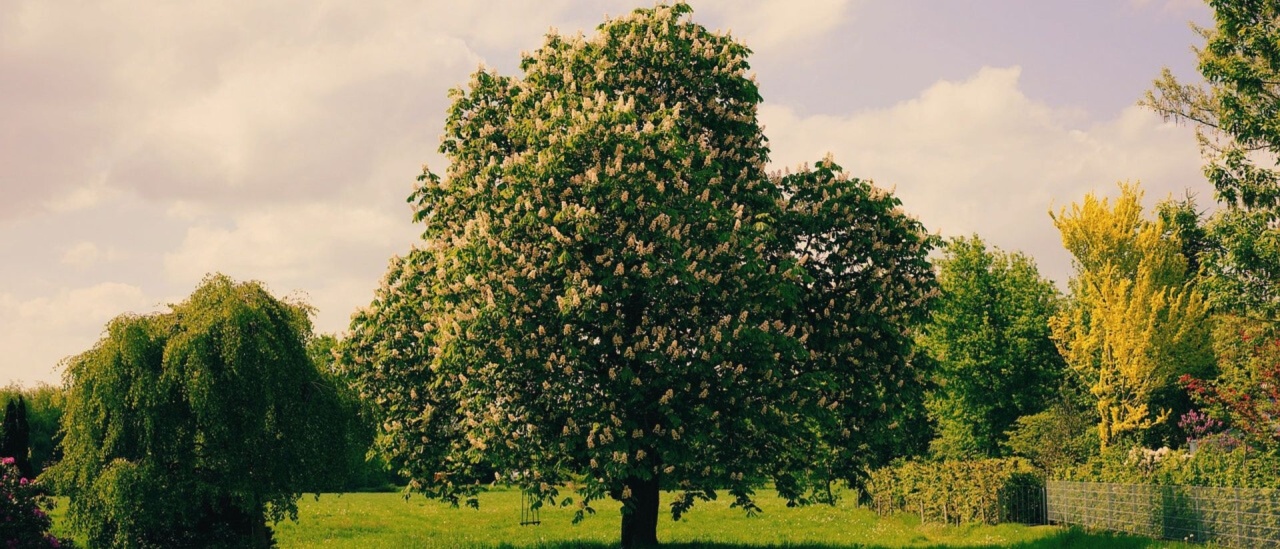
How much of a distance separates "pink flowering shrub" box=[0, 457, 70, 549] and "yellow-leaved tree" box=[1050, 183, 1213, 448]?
46.0 meters

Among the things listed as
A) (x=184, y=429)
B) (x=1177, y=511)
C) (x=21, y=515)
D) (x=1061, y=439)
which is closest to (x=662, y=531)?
(x=1177, y=511)

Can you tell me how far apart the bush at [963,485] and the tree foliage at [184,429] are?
22.1 metres

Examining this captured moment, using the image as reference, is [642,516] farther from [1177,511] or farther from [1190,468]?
[1190,468]

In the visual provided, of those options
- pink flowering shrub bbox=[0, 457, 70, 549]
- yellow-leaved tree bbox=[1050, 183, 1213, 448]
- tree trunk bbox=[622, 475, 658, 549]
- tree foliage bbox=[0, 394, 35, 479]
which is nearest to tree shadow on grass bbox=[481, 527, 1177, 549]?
tree trunk bbox=[622, 475, 658, 549]

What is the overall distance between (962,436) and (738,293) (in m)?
45.1

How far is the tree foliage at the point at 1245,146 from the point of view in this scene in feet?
124

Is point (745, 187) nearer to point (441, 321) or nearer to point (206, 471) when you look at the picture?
point (441, 321)

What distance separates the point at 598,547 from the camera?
27.0 metres

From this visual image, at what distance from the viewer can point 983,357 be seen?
61812 mm

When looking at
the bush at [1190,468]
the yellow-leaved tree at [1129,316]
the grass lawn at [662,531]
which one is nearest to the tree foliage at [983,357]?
the yellow-leaved tree at [1129,316]

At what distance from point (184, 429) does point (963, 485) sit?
2958 cm

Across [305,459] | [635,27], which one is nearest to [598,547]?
[305,459]

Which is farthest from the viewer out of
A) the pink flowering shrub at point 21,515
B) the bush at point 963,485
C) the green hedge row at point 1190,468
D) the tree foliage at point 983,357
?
the tree foliage at point 983,357

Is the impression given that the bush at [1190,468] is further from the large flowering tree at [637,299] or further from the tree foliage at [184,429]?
the tree foliage at [184,429]
